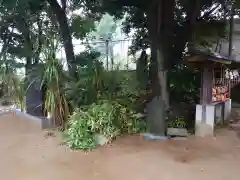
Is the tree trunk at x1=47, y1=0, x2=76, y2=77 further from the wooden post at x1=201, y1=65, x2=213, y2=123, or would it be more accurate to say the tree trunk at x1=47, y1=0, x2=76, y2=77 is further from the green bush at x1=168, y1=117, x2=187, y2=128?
the wooden post at x1=201, y1=65, x2=213, y2=123

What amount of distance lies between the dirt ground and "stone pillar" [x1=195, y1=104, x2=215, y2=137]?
192 mm

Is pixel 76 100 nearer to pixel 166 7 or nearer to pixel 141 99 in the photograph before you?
pixel 141 99

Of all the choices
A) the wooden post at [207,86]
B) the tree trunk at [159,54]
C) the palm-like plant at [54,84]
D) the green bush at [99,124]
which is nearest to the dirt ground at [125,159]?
the green bush at [99,124]

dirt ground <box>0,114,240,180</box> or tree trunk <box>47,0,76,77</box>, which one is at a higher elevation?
tree trunk <box>47,0,76,77</box>

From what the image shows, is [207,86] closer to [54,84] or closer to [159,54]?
[159,54]

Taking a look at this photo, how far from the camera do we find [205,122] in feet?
18.3

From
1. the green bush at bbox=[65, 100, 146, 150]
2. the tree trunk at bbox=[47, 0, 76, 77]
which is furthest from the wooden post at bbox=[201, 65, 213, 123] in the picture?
the tree trunk at bbox=[47, 0, 76, 77]

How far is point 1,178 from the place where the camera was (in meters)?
3.97

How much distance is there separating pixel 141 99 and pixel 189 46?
185 cm

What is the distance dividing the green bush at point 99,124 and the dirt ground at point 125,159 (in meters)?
0.18

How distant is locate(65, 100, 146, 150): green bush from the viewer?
508 cm

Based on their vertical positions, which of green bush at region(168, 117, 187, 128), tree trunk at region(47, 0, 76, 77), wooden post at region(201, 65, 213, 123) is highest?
tree trunk at region(47, 0, 76, 77)

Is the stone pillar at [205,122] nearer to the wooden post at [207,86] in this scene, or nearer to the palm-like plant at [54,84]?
the wooden post at [207,86]

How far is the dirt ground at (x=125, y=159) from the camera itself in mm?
3988
